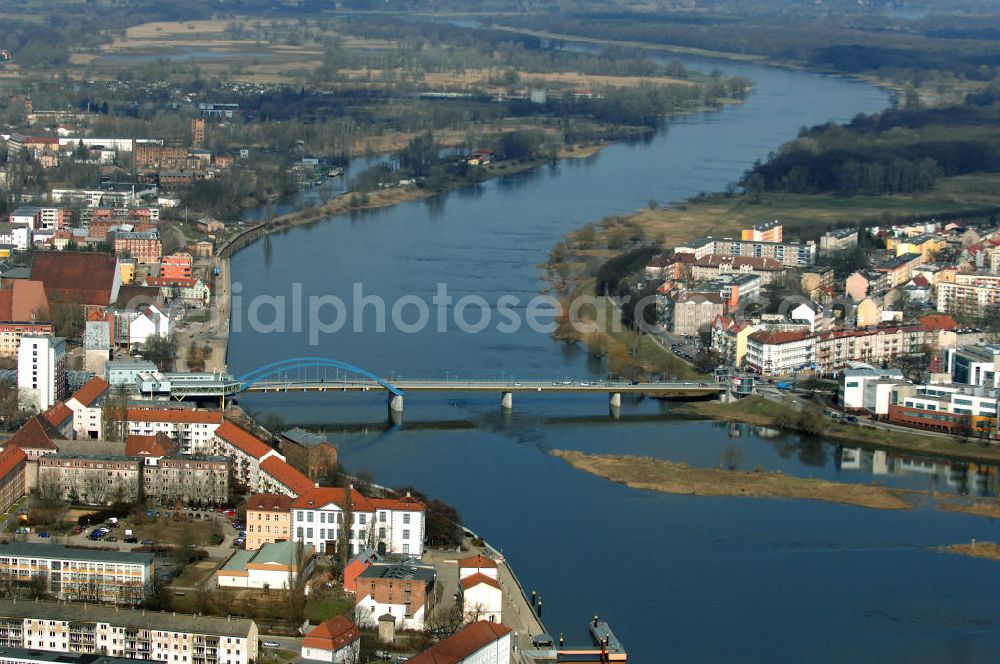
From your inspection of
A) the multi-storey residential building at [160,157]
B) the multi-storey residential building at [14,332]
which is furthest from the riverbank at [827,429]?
the multi-storey residential building at [160,157]

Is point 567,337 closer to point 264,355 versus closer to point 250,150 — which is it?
point 264,355

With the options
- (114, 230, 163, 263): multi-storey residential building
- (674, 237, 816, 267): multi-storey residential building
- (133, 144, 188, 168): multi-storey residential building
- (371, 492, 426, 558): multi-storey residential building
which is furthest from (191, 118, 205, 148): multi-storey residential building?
(371, 492, 426, 558): multi-storey residential building

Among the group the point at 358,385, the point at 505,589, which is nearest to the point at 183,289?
the point at 358,385

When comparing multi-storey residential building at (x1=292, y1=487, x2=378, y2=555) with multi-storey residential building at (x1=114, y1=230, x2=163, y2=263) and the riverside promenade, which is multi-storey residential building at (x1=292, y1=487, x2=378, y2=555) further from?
multi-storey residential building at (x1=114, y1=230, x2=163, y2=263)

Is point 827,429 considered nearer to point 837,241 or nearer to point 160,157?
point 837,241

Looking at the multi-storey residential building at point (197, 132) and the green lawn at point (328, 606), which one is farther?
the multi-storey residential building at point (197, 132)

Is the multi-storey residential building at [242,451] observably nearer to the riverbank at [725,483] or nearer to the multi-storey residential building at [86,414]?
the multi-storey residential building at [86,414]
